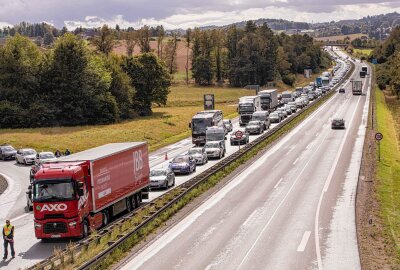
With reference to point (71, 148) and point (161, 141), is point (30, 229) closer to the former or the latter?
point (71, 148)

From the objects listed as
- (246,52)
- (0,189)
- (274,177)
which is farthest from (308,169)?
(246,52)

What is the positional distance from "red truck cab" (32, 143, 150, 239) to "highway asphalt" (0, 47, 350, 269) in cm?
90

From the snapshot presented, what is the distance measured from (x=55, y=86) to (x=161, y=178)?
5675cm

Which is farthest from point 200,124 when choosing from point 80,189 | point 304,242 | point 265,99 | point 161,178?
point 304,242

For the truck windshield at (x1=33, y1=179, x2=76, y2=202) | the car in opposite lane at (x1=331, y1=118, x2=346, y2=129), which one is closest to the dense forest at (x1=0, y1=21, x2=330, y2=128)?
the car in opposite lane at (x1=331, y1=118, x2=346, y2=129)

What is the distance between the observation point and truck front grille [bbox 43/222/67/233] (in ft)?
84.7

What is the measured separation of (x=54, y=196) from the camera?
25.9 m

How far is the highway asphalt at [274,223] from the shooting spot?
22938mm

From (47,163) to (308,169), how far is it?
2415 cm

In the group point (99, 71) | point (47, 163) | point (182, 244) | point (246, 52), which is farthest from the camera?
point (246, 52)

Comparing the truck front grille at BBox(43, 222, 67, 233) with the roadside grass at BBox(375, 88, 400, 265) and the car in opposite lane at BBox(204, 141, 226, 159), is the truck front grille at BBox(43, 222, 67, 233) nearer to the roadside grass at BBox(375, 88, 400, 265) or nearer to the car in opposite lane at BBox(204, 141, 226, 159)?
the roadside grass at BBox(375, 88, 400, 265)

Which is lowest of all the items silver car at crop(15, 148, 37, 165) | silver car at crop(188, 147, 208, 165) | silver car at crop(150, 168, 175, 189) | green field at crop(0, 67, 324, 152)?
green field at crop(0, 67, 324, 152)

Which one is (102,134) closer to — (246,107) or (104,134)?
(104,134)

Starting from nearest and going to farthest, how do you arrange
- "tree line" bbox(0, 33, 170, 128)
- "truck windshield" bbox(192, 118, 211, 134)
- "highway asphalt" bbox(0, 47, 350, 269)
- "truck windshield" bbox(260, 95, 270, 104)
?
"highway asphalt" bbox(0, 47, 350, 269)
"truck windshield" bbox(192, 118, 211, 134)
"tree line" bbox(0, 33, 170, 128)
"truck windshield" bbox(260, 95, 270, 104)
